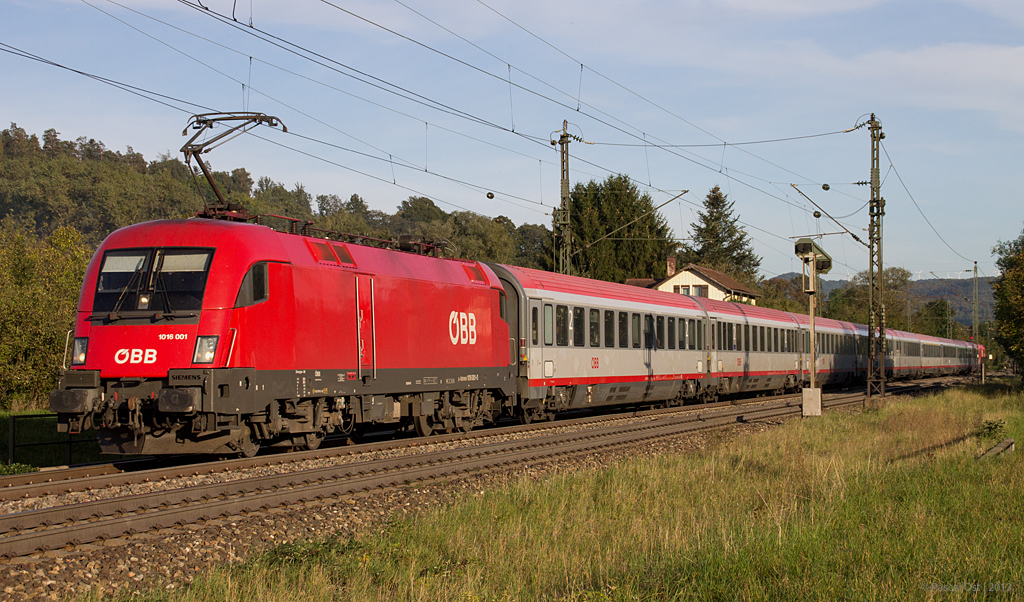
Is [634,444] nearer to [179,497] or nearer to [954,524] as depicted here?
[954,524]

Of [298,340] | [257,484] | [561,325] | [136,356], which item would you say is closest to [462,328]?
[561,325]

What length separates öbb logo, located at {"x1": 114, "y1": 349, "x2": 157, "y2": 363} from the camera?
1103 cm

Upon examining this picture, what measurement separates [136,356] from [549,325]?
1015 cm

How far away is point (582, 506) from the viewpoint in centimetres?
907

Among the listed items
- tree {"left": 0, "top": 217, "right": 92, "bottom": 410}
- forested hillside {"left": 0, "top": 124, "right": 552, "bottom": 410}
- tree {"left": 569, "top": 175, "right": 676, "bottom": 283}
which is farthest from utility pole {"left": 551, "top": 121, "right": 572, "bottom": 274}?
tree {"left": 569, "top": 175, "right": 676, "bottom": 283}

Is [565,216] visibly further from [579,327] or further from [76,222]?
[76,222]

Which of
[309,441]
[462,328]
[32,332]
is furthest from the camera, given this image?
[32,332]

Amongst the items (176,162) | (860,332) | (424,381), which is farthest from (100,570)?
(176,162)

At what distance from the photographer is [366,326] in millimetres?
13758

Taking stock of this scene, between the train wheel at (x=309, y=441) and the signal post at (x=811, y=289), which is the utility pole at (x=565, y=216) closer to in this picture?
the signal post at (x=811, y=289)

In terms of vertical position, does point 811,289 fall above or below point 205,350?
above

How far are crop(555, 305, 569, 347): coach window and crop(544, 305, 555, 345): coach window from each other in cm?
15

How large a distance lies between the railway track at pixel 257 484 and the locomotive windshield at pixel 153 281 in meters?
2.29

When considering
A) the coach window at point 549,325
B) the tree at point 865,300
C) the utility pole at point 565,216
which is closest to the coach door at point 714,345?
the utility pole at point 565,216
